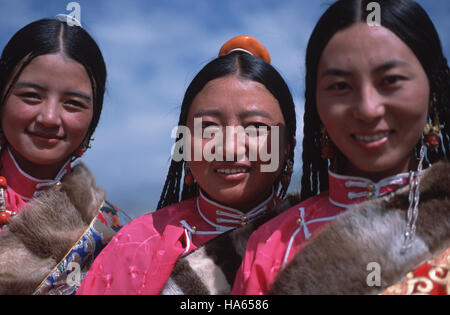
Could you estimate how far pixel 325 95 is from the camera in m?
2.23

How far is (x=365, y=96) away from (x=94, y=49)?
2251 millimetres

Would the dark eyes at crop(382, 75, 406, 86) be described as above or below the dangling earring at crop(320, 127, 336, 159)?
above

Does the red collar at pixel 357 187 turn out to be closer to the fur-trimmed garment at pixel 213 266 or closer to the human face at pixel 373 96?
the human face at pixel 373 96

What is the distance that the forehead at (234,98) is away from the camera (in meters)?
2.73

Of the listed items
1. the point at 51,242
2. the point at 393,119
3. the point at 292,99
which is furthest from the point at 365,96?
the point at 51,242

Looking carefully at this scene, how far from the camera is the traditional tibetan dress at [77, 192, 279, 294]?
259 centimetres

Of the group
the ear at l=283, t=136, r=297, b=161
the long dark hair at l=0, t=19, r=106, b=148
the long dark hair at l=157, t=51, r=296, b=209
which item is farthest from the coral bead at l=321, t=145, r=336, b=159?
the long dark hair at l=0, t=19, r=106, b=148

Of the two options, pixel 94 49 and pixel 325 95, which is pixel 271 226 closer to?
pixel 325 95

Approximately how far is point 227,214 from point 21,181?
1.51m

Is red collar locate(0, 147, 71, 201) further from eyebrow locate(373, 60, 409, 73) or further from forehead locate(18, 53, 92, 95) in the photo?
eyebrow locate(373, 60, 409, 73)

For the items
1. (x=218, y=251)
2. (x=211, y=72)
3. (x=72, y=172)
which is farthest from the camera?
(x=72, y=172)

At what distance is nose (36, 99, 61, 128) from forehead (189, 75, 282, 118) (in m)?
0.90

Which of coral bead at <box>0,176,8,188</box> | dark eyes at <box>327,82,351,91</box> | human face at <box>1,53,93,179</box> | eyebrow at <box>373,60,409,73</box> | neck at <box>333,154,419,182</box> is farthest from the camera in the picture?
coral bead at <box>0,176,8,188</box>
